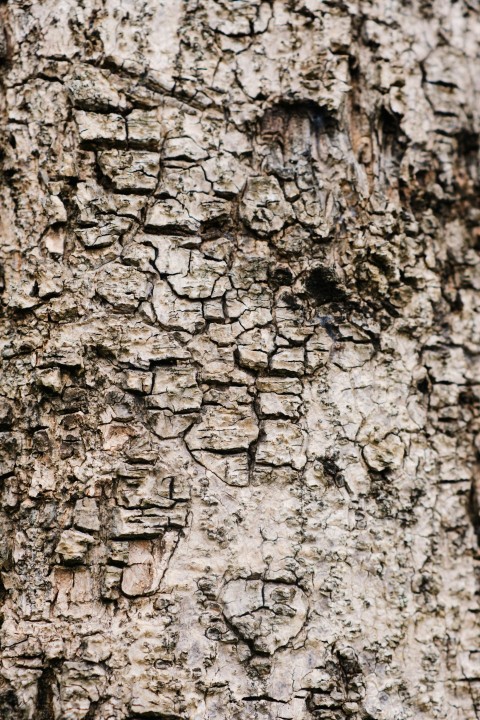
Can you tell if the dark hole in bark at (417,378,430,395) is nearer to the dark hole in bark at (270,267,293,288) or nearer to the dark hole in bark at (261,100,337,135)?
the dark hole in bark at (270,267,293,288)

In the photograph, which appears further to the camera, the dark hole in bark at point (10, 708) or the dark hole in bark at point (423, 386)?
the dark hole in bark at point (423, 386)

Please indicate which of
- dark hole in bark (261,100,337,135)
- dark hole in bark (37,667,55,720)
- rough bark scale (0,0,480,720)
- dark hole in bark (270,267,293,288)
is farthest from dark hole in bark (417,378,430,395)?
dark hole in bark (37,667,55,720)

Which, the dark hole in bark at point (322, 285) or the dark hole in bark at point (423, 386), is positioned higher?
the dark hole in bark at point (322, 285)

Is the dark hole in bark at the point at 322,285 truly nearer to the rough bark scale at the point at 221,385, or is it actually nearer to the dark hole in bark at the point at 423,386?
the rough bark scale at the point at 221,385

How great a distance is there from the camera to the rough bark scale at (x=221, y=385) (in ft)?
5.01

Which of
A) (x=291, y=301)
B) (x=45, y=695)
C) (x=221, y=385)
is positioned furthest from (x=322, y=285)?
(x=45, y=695)

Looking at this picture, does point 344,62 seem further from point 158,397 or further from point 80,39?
point 158,397

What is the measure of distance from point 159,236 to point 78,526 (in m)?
0.70

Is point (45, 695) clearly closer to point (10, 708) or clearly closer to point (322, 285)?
point (10, 708)

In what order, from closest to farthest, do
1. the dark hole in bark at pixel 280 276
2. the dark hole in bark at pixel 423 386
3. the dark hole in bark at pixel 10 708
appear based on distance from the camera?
the dark hole in bark at pixel 10 708 → the dark hole in bark at pixel 280 276 → the dark hole in bark at pixel 423 386

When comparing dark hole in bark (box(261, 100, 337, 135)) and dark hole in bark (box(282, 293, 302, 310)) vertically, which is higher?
dark hole in bark (box(261, 100, 337, 135))

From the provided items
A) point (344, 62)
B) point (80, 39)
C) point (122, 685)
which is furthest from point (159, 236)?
point (122, 685)

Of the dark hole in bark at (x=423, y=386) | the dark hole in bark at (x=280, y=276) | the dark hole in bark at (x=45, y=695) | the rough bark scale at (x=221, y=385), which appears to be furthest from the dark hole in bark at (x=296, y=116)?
the dark hole in bark at (x=45, y=695)

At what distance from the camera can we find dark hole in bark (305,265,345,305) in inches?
66.4
